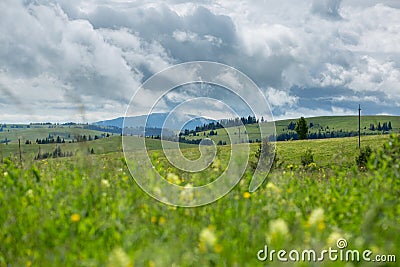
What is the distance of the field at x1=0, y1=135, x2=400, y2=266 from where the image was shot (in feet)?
17.3

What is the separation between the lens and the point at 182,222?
6555 millimetres

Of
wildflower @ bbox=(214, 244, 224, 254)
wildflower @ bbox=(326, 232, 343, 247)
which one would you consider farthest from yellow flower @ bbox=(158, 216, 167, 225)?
wildflower @ bbox=(326, 232, 343, 247)

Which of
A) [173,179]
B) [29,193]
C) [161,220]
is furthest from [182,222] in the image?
[29,193]

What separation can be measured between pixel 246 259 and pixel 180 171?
4.44m

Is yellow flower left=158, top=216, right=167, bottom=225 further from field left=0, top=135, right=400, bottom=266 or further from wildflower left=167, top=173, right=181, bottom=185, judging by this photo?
wildflower left=167, top=173, right=181, bottom=185

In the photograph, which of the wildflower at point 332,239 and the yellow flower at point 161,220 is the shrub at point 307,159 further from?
the wildflower at point 332,239

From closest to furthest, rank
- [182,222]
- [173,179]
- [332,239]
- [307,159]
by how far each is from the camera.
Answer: [332,239], [182,222], [173,179], [307,159]

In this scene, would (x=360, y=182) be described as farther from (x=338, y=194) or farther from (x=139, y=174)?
(x=139, y=174)

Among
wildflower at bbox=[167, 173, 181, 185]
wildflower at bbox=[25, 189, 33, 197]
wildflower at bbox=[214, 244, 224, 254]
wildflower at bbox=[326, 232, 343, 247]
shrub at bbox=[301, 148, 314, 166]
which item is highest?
wildflower at bbox=[167, 173, 181, 185]

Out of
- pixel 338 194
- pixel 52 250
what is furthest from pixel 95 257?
pixel 338 194

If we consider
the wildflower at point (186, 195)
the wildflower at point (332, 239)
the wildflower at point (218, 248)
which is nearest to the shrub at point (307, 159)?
the wildflower at point (186, 195)

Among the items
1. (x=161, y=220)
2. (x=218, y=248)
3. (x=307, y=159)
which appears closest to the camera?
(x=218, y=248)

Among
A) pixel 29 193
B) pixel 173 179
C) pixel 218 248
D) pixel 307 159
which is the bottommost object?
pixel 307 159

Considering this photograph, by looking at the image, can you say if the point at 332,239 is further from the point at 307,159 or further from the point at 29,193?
the point at 307,159
